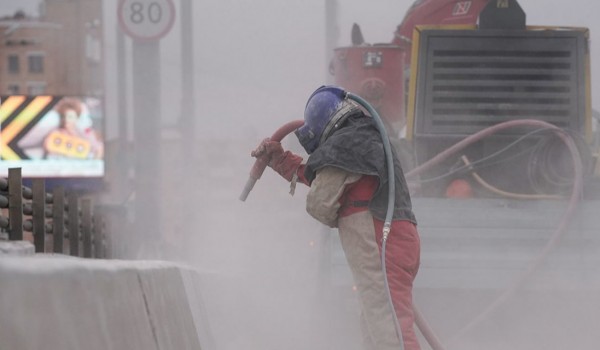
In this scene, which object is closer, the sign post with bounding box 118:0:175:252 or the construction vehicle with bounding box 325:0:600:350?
the construction vehicle with bounding box 325:0:600:350

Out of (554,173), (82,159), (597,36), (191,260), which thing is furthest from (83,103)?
(554,173)

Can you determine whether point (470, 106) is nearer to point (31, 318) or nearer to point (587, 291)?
point (587, 291)

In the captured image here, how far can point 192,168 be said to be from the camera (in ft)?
65.3

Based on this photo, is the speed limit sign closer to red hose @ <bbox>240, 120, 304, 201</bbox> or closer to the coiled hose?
red hose @ <bbox>240, 120, 304, 201</bbox>

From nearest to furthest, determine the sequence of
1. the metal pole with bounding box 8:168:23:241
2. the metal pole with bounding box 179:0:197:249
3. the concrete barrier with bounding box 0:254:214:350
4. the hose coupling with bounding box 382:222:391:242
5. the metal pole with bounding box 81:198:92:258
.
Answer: the concrete barrier with bounding box 0:254:214:350 → the hose coupling with bounding box 382:222:391:242 → the metal pole with bounding box 8:168:23:241 → the metal pole with bounding box 81:198:92:258 → the metal pole with bounding box 179:0:197:249

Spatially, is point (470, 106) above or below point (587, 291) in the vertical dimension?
above

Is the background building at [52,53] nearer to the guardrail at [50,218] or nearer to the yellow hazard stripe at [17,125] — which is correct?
the yellow hazard stripe at [17,125]

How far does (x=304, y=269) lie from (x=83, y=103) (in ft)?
120

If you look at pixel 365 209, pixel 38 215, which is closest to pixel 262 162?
pixel 365 209

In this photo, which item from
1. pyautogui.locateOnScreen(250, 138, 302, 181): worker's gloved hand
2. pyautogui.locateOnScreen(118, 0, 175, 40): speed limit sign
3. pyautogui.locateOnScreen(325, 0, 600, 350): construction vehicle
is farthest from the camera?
pyautogui.locateOnScreen(118, 0, 175, 40): speed limit sign

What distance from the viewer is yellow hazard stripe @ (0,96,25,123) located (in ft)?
144

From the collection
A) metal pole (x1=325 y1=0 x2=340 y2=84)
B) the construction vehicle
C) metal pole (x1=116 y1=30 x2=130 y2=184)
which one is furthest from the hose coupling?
metal pole (x1=116 y1=30 x2=130 y2=184)

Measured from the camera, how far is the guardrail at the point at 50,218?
9039 millimetres

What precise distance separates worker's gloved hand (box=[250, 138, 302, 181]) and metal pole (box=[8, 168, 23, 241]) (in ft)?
10.7
